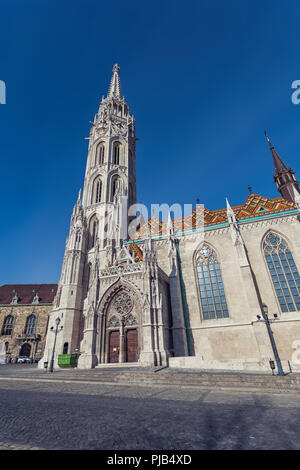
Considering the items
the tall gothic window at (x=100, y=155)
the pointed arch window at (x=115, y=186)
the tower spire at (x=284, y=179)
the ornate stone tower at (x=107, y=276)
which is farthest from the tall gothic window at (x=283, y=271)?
the tall gothic window at (x=100, y=155)

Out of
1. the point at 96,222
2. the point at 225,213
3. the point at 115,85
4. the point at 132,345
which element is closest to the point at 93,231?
the point at 96,222

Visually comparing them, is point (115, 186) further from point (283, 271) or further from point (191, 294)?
point (283, 271)

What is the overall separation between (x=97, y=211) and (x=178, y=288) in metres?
15.5

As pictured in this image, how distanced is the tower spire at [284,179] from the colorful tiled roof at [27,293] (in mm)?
41108

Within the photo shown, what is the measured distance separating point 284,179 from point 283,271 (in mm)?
17965

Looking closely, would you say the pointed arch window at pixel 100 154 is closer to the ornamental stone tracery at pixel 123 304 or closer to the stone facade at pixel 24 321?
the ornamental stone tracery at pixel 123 304

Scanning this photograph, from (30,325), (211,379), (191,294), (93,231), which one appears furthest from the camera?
(30,325)

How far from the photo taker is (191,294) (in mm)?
21078

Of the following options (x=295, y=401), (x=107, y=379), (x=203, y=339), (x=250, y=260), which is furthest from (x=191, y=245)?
(x=295, y=401)

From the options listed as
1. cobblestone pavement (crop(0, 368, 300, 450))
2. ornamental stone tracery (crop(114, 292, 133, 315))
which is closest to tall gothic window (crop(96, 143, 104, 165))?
ornamental stone tracery (crop(114, 292, 133, 315))

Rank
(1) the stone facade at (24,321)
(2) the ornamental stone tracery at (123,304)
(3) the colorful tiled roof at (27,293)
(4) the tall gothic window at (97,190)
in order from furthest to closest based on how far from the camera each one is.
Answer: (3) the colorful tiled roof at (27,293) → (1) the stone facade at (24,321) → (4) the tall gothic window at (97,190) → (2) the ornamental stone tracery at (123,304)

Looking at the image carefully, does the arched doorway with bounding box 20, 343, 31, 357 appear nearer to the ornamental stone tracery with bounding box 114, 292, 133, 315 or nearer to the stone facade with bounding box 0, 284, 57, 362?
the stone facade with bounding box 0, 284, 57, 362

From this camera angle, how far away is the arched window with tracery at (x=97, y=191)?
31.8m

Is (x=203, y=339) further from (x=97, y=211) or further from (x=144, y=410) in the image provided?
(x=97, y=211)
